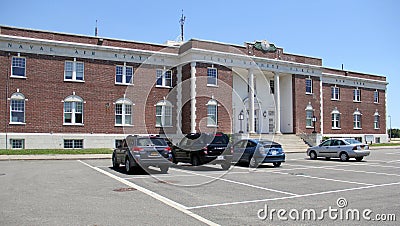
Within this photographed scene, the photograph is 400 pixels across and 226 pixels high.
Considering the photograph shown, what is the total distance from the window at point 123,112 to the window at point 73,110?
9.92 ft

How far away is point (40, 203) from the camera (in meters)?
9.26

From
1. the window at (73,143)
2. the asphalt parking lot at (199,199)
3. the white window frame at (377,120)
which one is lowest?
the asphalt parking lot at (199,199)

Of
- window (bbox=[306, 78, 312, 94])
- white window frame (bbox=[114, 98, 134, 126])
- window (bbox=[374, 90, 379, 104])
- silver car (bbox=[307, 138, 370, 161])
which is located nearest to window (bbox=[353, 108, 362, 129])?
window (bbox=[374, 90, 379, 104])

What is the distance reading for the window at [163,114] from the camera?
35516 millimetres

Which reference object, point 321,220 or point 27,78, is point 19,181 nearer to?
point 321,220

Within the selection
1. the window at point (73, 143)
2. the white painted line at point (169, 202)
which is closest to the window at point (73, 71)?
the window at point (73, 143)

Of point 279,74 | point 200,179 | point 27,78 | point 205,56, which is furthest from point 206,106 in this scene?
point 200,179

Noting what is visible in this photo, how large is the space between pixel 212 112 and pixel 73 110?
1203cm

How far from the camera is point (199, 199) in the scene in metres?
9.96

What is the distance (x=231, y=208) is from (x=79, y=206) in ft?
11.3

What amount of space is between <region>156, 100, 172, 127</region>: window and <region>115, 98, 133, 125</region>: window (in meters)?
2.61

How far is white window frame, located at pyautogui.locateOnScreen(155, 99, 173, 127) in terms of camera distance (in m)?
35.5

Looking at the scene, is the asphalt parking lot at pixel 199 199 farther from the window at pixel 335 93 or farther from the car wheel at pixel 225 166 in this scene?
the window at pixel 335 93

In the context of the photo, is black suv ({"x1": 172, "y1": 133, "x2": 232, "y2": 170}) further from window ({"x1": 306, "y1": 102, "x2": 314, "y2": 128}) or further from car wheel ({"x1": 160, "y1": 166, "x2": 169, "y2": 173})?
window ({"x1": 306, "y1": 102, "x2": 314, "y2": 128})
